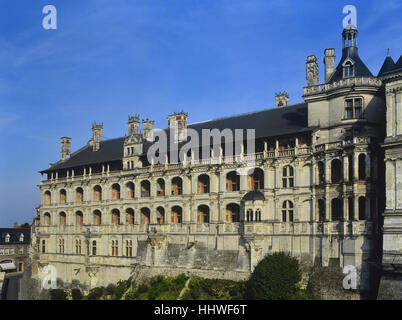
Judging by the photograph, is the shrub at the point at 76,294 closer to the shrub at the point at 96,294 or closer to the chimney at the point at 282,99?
the shrub at the point at 96,294

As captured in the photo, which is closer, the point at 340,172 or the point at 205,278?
the point at 340,172

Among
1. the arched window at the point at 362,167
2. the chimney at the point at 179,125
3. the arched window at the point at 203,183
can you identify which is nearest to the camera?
the arched window at the point at 362,167

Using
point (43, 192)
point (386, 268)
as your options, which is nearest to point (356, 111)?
point (386, 268)

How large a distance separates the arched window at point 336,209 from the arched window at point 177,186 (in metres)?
19.8

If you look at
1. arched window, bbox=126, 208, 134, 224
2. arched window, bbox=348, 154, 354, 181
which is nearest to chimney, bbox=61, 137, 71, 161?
arched window, bbox=126, 208, 134, 224

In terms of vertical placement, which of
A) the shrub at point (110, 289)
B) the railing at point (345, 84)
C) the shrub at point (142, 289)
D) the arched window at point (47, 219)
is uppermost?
the railing at point (345, 84)

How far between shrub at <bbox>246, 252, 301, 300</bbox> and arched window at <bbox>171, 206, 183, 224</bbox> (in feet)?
49.6

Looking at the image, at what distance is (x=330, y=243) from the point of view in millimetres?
44875

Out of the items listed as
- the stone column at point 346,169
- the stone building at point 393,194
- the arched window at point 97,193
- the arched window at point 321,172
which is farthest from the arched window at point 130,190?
A: the stone building at point 393,194

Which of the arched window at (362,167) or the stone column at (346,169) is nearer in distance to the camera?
the stone column at (346,169)

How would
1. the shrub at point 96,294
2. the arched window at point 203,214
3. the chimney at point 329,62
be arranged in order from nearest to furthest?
the chimney at point 329,62
the arched window at point 203,214
the shrub at point 96,294

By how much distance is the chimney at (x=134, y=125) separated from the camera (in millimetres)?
65644
